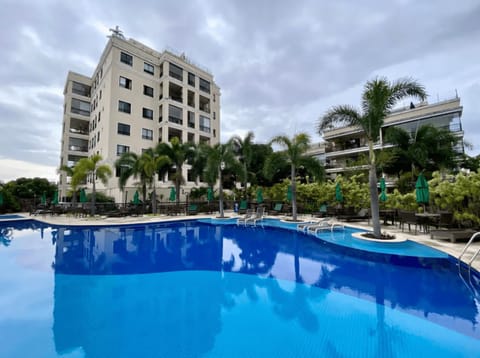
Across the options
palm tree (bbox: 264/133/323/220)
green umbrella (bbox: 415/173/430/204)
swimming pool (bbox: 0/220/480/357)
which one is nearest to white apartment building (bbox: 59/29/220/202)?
palm tree (bbox: 264/133/323/220)

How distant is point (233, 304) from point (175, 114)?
84.9 feet

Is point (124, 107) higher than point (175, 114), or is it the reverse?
point (175, 114)

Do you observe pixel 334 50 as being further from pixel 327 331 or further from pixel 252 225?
pixel 327 331

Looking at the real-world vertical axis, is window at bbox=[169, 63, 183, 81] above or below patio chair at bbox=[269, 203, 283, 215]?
above

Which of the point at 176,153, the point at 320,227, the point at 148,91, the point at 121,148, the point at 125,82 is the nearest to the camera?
the point at 320,227

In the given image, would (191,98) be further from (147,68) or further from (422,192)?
(422,192)

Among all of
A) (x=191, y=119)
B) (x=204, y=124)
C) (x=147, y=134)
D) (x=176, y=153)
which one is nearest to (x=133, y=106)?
(x=147, y=134)

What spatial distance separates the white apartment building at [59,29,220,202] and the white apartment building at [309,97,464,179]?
1614 centimetres

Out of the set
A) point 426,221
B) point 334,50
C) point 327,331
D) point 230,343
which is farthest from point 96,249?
point 334,50

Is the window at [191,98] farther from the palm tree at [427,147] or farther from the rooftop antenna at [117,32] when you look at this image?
the palm tree at [427,147]

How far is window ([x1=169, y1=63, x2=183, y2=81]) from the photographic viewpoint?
27269 millimetres

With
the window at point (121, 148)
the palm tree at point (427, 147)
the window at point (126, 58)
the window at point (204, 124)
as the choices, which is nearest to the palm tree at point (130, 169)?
the window at point (121, 148)

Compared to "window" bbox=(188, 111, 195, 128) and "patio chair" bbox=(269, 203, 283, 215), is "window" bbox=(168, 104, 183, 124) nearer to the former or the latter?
"window" bbox=(188, 111, 195, 128)

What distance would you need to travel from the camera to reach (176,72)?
2770 centimetres
